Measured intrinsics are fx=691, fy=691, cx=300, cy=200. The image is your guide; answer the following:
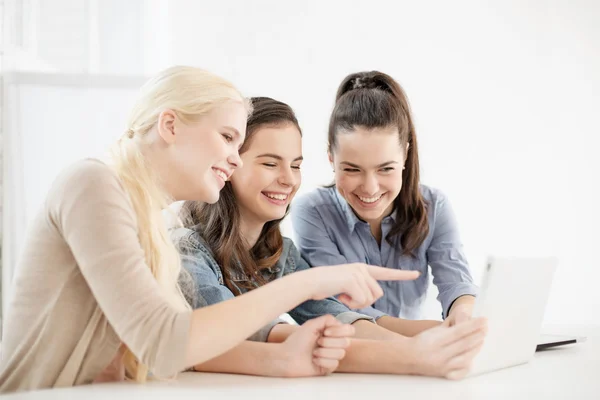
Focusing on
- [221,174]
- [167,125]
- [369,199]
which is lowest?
[369,199]

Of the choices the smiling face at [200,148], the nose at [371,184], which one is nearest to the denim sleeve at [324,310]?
the nose at [371,184]

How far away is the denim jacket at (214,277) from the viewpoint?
1417 mm

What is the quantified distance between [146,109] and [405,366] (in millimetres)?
649

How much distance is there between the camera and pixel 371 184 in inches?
71.5

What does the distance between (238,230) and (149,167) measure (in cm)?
45

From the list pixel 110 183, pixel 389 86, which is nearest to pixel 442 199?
pixel 389 86

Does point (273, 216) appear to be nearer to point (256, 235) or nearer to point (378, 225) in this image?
point (256, 235)

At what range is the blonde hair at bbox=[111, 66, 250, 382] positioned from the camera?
1163mm

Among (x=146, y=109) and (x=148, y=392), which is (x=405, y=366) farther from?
(x=146, y=109)

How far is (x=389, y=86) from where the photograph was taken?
1.96 m

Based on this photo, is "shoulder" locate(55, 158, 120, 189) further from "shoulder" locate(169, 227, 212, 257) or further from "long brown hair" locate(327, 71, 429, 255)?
"long brown hair" locate(327, 71, 429, 255)

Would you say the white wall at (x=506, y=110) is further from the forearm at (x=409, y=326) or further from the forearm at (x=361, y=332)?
the forearm at (x=361, y=332)

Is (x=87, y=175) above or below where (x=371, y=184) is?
above

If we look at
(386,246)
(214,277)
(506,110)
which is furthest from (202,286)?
(506,110)
